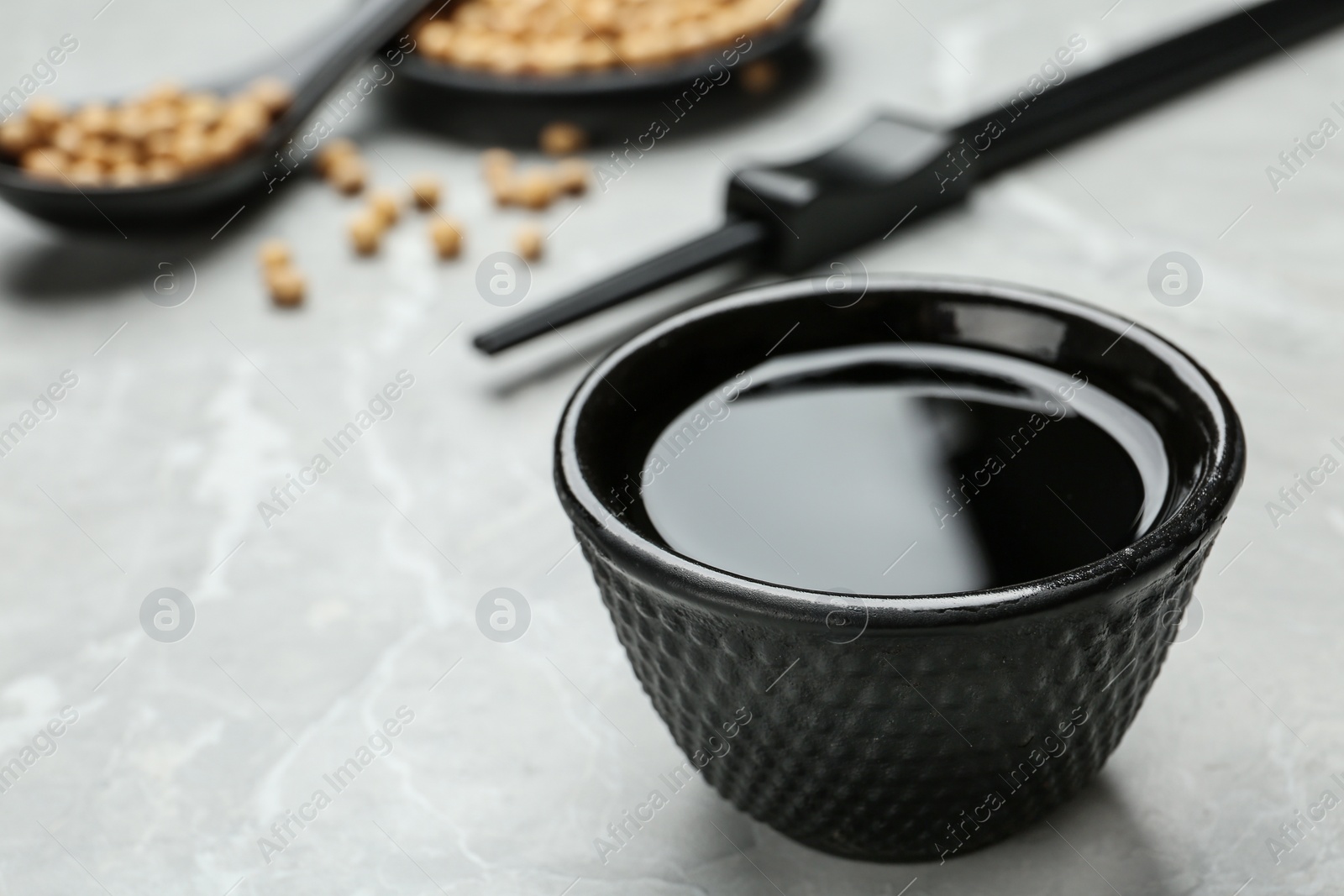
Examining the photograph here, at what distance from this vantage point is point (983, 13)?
1.19m

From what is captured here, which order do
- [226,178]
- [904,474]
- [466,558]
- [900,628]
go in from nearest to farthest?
[900,628] → [904,474] → [466,558] → [226,178]

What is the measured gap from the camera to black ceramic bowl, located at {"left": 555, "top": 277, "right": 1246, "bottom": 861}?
14.1 inches

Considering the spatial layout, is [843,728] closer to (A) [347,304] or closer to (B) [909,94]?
(A) [347,304]

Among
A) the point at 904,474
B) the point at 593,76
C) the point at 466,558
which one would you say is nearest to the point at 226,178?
the point at 593,76

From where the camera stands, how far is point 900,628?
0.35 metres

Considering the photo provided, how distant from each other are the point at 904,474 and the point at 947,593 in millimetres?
95

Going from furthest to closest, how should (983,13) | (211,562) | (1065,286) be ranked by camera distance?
(983,13)
(1065,286)
(211,562)

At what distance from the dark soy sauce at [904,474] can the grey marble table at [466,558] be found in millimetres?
123

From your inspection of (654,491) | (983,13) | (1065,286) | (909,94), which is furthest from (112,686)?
(983,13)

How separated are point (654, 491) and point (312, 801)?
0.20 m

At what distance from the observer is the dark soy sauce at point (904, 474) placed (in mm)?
413

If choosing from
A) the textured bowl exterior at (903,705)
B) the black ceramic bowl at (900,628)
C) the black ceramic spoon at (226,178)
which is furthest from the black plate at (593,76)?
the textured bowl exterior at (903,705)

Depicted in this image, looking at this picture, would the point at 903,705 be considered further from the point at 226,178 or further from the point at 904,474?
the point at 226,178

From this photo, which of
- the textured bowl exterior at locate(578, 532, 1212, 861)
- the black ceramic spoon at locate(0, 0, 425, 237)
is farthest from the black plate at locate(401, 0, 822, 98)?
the textured bowl exterior at locate(578, 532, 1212, 861)
